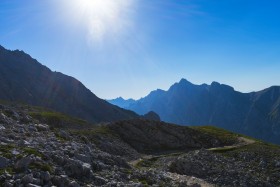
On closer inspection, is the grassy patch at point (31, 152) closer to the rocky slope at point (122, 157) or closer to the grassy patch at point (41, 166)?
the rocky slope at point (122, 157)

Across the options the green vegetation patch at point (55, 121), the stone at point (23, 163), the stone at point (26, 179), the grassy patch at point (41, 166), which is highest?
the green vegetation patch at point (55, 121)

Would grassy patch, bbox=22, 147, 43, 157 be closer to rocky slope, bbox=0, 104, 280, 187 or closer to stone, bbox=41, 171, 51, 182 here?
rocky slope, bbox=0, 104, 280, 187

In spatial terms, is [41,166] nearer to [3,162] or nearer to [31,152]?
[3,162]

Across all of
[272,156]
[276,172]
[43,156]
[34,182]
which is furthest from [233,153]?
[34,182]

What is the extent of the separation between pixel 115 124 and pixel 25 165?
74203 millimetres

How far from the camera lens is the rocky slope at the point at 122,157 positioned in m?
26.7

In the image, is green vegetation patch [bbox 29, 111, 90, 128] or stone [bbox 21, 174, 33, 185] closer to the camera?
stone [bbox 21, 174, 33, 185]

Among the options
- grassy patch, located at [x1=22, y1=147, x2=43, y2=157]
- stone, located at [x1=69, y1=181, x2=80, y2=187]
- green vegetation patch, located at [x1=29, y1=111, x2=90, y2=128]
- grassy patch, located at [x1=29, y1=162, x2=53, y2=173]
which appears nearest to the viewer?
stone, located at [x1=69, y1=181, x2=80, y2=187]

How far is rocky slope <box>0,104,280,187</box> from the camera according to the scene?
26672 mm

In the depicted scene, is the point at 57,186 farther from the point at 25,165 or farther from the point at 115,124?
the point at 115,124

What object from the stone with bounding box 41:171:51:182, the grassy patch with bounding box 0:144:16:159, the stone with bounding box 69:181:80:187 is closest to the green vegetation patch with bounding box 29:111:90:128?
the grassy patch with bounding box 0:144:16:159

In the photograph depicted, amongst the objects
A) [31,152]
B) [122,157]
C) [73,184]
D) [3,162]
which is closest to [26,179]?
[73,184]

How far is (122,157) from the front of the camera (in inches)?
2689

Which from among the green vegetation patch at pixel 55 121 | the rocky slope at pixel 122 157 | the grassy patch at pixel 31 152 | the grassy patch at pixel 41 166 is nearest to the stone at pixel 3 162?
the rocky slope at pixel 122 157
